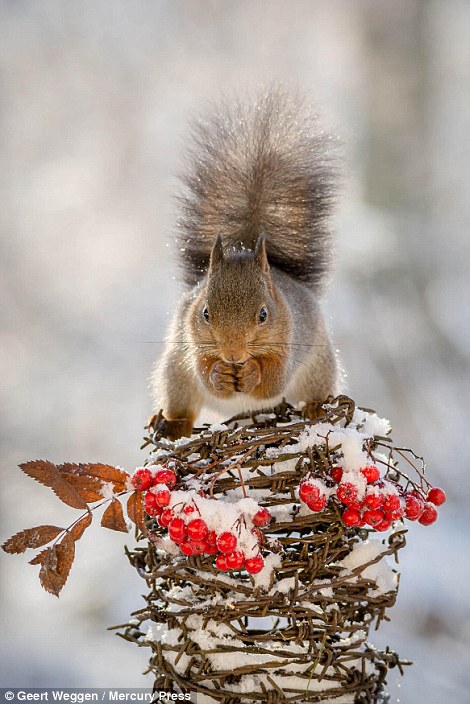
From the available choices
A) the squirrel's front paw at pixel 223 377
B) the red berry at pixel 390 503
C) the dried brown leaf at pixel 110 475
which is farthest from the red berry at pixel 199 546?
the squirrel's front paw at pixel 223 377

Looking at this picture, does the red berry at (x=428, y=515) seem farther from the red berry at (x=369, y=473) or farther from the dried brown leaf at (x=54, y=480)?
the dried brown leaf at (x=54, y=480)

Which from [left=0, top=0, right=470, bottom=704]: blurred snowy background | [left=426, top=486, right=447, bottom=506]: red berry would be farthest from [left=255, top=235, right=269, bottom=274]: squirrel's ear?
[left=0, top=0, right=470, bottom=704]: blurred snowy background

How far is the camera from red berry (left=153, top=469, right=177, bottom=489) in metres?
0.97

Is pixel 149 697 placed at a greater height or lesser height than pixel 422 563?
lesser

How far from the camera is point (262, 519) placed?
94 centimetres

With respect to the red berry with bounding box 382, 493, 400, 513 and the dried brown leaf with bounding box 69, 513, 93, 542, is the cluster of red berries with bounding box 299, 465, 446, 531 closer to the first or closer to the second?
the red berry with bounding box 382, 493, 400, 513

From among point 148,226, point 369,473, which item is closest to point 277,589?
point 369,473

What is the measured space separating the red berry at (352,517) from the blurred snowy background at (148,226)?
2.15 m

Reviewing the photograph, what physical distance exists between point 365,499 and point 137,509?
0.91ft

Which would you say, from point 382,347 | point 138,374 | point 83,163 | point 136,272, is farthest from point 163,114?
point 382,347

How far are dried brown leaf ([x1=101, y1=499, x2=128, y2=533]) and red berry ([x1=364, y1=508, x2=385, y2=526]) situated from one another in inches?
11.4

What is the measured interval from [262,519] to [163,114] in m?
3.01

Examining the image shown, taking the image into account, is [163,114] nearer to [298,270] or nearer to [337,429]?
[298,270]

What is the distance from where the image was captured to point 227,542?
919 mm
